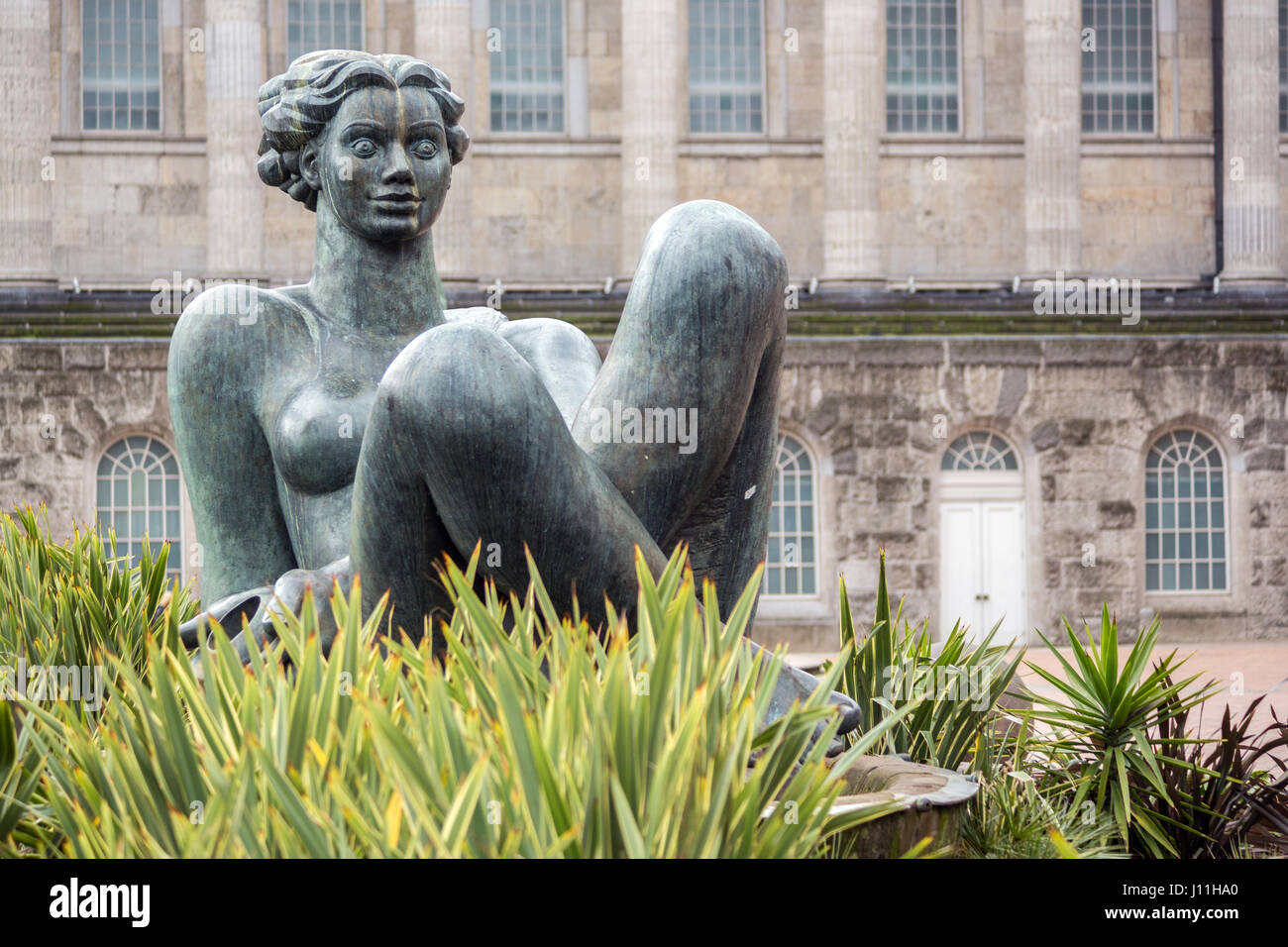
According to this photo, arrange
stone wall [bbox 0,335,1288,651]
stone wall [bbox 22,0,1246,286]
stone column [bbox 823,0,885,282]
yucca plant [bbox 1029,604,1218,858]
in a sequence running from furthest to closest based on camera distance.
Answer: stone wall [bbox 22,0,1246,286] < stone column [bbox 823,0,885,282] < stone wall [bbox 0,335,1288,651] < yucca plant [bbox 1029,604,1218,858]

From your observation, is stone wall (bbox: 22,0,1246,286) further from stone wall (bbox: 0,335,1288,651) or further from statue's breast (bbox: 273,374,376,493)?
statue's breast (bbox: 273,374,376,493)

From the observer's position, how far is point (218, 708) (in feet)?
11.4

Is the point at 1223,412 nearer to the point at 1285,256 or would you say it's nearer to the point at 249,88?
the point at 1285,256

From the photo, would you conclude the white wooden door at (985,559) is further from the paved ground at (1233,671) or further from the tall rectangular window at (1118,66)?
the tall rectangular window at (1118,66)

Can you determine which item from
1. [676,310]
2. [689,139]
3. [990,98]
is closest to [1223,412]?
[990,98]

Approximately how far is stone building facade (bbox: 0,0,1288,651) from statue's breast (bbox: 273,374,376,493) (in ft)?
64.9

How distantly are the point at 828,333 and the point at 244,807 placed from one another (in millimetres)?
22527

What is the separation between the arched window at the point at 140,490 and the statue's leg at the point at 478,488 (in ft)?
70.1

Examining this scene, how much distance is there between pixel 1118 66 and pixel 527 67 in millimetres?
10961

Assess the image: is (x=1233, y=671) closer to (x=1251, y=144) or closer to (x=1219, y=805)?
(x=1251, y=144)

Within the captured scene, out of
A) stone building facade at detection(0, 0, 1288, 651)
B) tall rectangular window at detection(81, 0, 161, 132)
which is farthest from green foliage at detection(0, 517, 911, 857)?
tall rectangular window at detection(81, 0, 161, 132)

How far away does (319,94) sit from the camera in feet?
15.2

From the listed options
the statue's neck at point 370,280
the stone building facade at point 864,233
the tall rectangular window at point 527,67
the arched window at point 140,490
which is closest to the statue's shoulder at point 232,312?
the statue's neck at point 370,280

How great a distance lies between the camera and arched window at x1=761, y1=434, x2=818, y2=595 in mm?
25625
